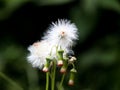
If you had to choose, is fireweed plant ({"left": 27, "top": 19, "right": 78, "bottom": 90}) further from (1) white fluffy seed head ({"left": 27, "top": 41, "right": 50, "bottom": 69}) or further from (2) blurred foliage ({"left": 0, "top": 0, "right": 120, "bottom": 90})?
(2) blurred foliage ({"left": 0, "top": 0, "right": 120, "bottom": 90})

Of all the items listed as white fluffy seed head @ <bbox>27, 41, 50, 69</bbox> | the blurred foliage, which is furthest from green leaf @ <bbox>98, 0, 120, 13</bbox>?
white fluffy seed head @ <bbox>27, 41, 50, 69</bbox>

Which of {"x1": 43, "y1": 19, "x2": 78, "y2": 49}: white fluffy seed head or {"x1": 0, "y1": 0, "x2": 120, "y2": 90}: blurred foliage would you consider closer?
{"x1": 43, "y1": 19, "x2": 78, "y2": 49}: white fluffy seed head

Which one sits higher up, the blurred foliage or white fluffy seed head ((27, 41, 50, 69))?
the blurred foliage

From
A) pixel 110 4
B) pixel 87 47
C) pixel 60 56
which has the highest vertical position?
pixel 110 4

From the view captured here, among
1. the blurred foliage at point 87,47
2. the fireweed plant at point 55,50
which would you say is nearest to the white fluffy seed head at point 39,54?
the fireweed plant at point 55,50

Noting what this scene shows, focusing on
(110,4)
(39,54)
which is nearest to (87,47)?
(110,4)

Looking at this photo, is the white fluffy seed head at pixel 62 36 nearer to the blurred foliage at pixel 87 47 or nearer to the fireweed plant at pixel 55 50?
the fireweed plant at pixel 55 50

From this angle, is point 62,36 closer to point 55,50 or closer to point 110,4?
point 55,50
